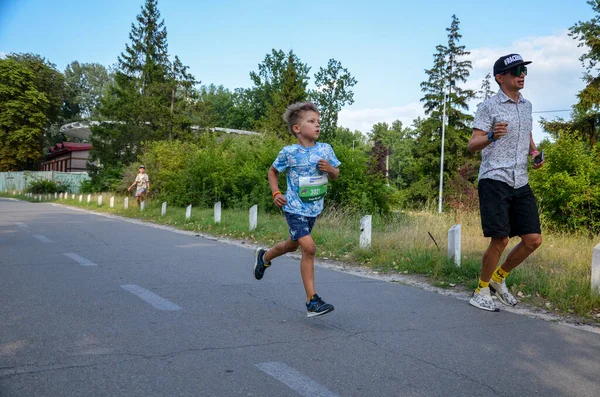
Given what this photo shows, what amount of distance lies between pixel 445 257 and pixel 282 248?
3.17 m

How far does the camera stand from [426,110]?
2185 inches

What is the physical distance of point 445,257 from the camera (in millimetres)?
7363

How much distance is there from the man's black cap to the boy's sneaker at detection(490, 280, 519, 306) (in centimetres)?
210

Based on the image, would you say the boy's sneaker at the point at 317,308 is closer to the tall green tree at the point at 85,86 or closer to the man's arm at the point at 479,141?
the man's arm at the point at 479,141

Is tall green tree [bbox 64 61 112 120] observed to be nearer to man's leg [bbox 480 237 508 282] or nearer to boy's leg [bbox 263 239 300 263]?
boy's leg [bbox 263 239 300 263]

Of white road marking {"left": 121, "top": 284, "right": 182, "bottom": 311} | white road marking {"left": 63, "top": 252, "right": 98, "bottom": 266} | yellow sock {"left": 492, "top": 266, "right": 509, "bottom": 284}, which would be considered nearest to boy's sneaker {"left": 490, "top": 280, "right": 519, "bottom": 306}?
yellow sock {"left": 492, "top": 266, "right": 509, "bottom": 284}

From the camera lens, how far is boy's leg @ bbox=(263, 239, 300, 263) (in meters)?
4.93

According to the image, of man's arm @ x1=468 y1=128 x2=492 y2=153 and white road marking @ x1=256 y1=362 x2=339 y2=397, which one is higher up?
man's arm @ x1=468 y1=128 x2=492 y2=153

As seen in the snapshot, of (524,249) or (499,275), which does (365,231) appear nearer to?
(499,275)

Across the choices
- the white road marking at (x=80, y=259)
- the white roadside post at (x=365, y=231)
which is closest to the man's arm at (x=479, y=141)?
the white roadside post at (x=365, y=231)

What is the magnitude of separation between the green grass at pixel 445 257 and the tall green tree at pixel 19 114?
53.6 m

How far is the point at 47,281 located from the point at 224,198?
589 inches

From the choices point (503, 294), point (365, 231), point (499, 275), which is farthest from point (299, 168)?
point (365, 231)

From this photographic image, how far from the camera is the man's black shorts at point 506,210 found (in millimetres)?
4984
